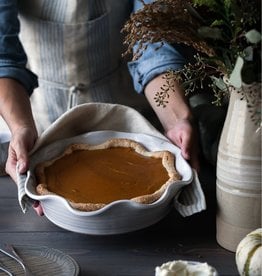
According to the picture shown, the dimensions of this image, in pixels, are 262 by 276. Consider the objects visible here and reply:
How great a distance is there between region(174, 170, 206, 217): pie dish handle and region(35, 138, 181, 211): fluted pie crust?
25 millimetres

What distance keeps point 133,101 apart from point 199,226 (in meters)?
0.61

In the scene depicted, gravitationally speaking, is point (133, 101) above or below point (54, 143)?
below

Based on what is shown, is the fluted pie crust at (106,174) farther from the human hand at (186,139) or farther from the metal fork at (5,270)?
the metal fork at (5,270)

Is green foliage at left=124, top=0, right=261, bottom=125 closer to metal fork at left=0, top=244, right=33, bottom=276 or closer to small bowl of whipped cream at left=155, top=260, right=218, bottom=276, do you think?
small bowl of whipped cream at left=155, top=260, right=218, bottom=276

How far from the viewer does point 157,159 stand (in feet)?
3.68

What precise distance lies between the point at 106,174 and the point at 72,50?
51 centimetres

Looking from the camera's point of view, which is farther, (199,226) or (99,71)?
(99,71)

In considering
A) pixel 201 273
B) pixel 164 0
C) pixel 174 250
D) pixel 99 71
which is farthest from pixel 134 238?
pixel 99 71

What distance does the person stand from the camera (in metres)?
1.35

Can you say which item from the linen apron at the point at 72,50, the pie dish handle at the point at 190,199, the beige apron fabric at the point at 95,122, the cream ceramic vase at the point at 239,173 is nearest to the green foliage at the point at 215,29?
the cream ceramic vase at the point at 239,173

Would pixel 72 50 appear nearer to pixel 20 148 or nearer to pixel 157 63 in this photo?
pixel 157 63

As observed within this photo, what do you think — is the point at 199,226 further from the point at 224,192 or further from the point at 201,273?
the point at 201,273

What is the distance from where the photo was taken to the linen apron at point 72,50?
1484 millimetres

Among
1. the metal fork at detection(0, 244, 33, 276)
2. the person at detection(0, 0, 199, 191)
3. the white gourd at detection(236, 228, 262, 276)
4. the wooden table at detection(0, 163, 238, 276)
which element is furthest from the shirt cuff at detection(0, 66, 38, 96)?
the white gourd at detection(236, 228, 262, 276)
